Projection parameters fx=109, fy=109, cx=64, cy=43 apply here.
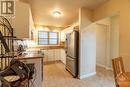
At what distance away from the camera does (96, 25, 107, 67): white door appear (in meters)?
5.36

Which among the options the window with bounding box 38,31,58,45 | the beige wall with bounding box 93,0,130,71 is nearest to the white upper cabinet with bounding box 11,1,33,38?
the beige wall with bounding box 93,0,130,71

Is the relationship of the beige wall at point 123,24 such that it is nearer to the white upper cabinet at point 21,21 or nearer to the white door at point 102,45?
the white upper cabinet at point 21,21

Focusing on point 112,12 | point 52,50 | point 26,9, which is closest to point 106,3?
point 112,12

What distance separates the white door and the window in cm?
287

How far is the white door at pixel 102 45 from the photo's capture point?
5.36 meters

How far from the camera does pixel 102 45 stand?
550 cm

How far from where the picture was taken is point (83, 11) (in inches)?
155

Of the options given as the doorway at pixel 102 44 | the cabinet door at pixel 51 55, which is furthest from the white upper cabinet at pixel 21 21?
the cabinet door at pixel 51 55

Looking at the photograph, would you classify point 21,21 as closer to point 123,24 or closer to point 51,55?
point 123,24

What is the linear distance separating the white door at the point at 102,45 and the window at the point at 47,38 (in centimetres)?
287

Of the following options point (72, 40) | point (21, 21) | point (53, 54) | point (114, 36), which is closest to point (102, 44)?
point (114, 36)

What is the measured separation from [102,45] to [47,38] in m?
3.48

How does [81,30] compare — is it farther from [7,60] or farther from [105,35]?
[7,60]

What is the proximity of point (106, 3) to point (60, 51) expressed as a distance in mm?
4088
